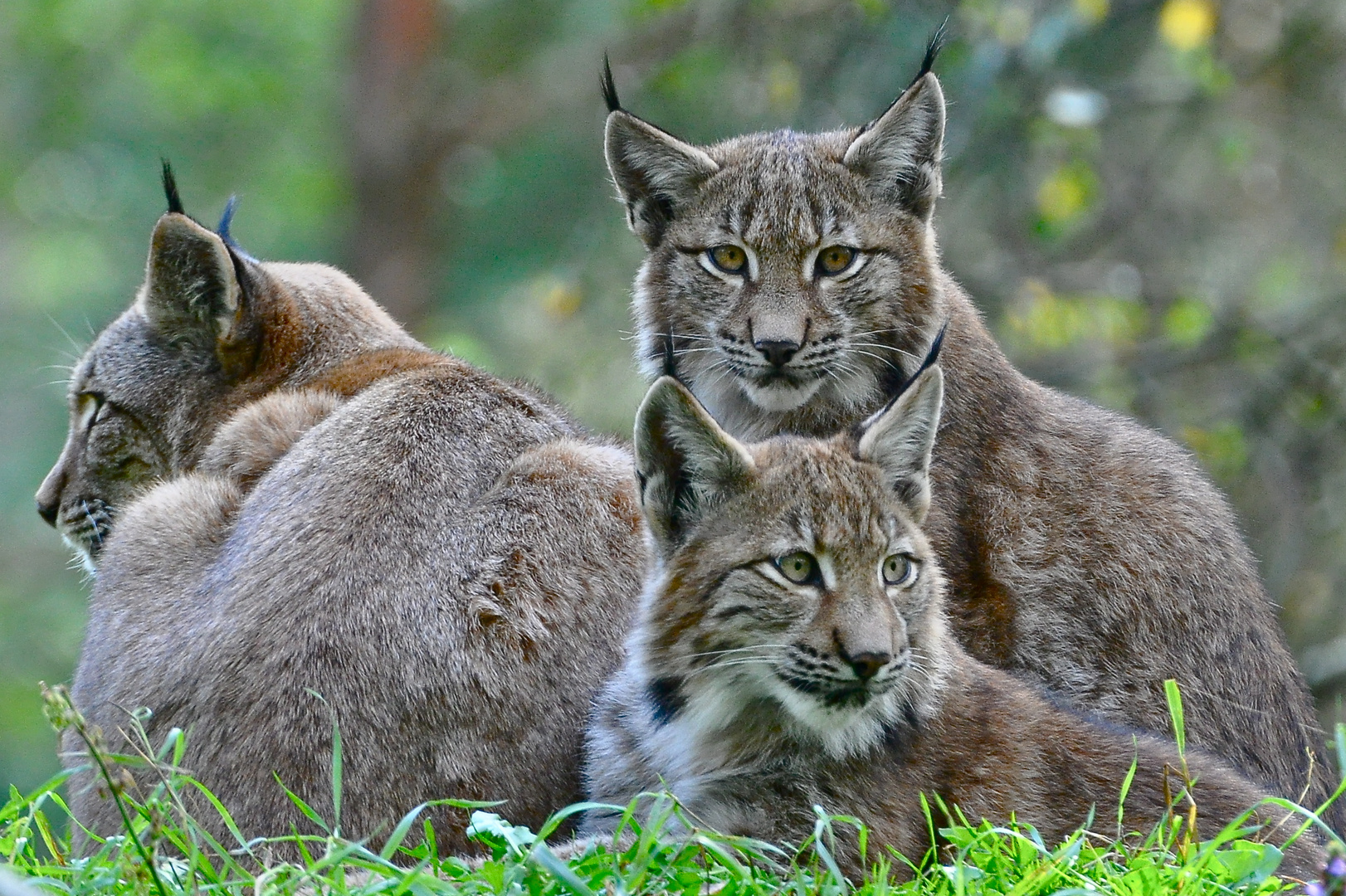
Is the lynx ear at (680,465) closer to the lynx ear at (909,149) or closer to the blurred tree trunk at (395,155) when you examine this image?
the lynx ear at (909,149)

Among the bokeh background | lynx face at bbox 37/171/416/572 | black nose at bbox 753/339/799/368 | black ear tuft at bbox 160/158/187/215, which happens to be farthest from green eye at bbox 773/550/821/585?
the bokeh background

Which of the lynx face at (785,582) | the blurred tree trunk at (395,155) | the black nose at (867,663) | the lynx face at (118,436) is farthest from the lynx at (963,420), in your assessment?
the blurred tree trunk at (395,155)

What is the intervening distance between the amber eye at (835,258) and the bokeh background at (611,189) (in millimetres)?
3162

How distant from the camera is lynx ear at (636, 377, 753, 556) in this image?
15.6ft

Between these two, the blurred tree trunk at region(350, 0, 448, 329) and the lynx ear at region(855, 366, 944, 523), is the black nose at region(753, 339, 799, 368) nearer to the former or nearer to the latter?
the lynx ear at region(855, 366, 944, 523)

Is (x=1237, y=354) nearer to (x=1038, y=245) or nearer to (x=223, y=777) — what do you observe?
(x=1038, y=245)

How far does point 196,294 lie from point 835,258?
2556 mm

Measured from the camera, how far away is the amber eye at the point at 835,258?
250 inches

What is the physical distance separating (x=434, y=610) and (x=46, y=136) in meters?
17.8

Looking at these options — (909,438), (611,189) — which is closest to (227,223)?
(909,438)

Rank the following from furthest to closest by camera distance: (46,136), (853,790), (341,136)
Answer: (46,136) < (341,136) < (853,790)

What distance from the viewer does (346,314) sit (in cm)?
659

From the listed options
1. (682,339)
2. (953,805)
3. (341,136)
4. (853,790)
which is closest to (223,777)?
(853,790)

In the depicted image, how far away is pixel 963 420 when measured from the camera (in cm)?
630
